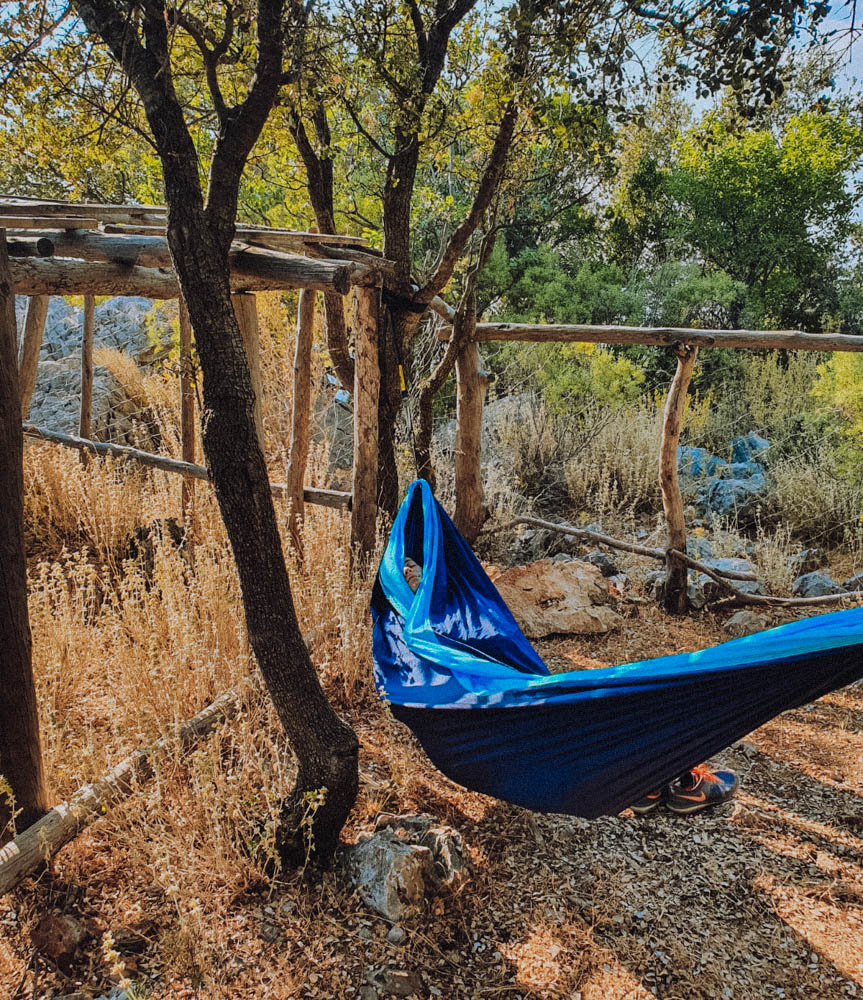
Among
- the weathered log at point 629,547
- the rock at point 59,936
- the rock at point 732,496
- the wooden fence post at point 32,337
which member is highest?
the wooden fence post at point 32,337

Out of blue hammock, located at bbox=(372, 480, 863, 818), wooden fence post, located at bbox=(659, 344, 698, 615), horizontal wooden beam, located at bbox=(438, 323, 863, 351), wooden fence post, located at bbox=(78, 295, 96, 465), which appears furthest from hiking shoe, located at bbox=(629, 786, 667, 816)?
wooden fence post, located at bbox=(78, 295, 96, 465)

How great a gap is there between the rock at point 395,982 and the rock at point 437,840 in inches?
9.3

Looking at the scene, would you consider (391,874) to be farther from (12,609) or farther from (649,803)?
(12,609)

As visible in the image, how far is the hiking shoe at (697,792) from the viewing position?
2.07m

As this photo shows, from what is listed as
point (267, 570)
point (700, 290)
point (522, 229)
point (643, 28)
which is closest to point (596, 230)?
point (522, 229)

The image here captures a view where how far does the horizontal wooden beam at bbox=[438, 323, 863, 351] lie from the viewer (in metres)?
3.26

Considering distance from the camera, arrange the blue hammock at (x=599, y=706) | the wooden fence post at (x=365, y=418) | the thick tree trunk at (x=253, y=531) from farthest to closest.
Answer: the wooden fence post at (x=365, y=418) → the thick tree trunk at (x=253, y=531) → the blue hammock at (x=599, y=706)

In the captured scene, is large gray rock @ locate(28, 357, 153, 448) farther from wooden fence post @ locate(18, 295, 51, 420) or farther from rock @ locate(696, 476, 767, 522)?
rock @ locate(696, 476, 767, 522)

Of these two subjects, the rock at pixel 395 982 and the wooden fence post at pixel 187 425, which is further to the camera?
the wooden fence post at pixel 187 425

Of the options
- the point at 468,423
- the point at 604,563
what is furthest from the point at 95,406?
the point at 604,563

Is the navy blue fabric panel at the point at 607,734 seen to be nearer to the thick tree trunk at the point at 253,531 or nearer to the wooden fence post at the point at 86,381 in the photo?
the thick tree trunk at the point at 253,531

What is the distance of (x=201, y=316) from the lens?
158cm

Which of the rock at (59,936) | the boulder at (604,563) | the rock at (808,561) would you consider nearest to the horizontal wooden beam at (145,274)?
the rock at (59,936)

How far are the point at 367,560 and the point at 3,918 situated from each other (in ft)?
6.20
